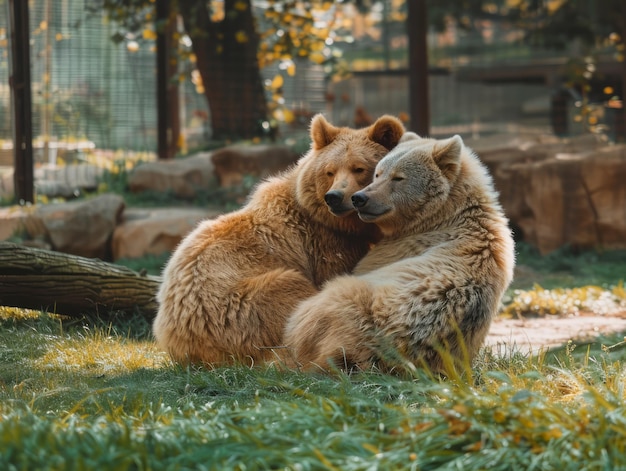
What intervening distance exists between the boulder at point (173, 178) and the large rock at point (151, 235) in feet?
5.13

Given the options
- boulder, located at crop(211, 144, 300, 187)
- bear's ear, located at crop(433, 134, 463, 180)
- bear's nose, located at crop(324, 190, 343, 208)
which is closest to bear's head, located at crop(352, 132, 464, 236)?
bear's ear, located at crop(433, 134, 463, 180)

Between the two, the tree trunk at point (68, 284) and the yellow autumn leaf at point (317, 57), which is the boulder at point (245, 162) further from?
the tree trunk at point (68, 284)

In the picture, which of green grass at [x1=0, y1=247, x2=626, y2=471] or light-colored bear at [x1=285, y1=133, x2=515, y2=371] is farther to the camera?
light-colored bear at [x1=285, y1=133, x2=515, y2=371]

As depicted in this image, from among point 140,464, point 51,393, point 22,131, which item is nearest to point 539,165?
point 22,131

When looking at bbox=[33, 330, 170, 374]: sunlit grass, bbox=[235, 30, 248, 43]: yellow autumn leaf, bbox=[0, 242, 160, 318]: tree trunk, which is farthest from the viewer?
bbox=[235, 30, 248, 43]: yellow autumn leaf

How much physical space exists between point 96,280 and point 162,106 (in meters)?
6.15

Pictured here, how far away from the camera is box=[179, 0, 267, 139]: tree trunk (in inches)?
515

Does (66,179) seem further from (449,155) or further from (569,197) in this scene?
(449,155)

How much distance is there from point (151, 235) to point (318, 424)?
22.2ft

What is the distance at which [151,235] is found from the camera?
9656mm

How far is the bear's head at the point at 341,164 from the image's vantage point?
531 centimetres

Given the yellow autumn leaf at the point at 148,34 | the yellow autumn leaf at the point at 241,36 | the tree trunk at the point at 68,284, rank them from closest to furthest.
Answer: the tree trunk at the point at 68,284
the yellow autumn leaf at the point at 148,34
the yellow autumn leaf at the point at 241,36

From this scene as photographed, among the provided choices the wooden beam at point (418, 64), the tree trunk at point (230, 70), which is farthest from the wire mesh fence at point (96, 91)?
the wooden beam at point (418, 64)

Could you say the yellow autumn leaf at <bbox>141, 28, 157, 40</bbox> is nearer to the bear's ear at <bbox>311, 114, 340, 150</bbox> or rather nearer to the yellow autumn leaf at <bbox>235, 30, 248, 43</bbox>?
the yellow autumn leaf at <bbox>235, 30, 248, 43</bbox>
